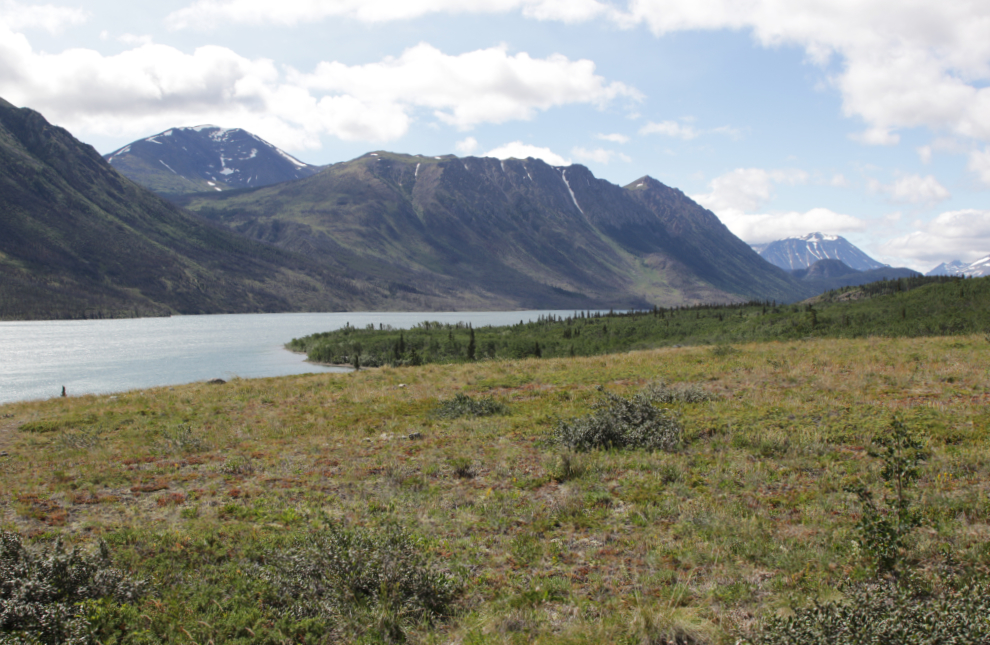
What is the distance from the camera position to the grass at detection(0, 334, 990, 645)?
6.78m

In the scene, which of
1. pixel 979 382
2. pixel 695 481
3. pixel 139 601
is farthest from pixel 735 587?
pixel 979 382

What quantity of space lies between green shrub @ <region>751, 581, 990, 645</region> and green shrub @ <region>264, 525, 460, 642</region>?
4.00 meters

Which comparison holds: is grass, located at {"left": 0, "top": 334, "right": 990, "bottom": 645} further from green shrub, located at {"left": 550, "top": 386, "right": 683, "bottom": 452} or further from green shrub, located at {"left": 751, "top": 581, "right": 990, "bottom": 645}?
green shrub, located at {"left": 751, "top": 581, "right": 990, "bottom": 645}

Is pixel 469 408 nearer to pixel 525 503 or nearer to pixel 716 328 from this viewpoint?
pixel 525 503

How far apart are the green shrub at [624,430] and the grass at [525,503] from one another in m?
0.49

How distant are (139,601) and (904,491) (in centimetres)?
1206

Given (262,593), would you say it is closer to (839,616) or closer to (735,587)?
(735,587)

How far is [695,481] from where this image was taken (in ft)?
35.3

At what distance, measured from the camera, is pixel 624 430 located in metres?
14.4

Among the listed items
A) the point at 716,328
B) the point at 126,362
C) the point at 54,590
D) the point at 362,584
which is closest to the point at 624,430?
the point at 362,584

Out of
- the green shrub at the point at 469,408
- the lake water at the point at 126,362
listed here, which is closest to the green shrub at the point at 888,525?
the green shrub at the point at 469,408

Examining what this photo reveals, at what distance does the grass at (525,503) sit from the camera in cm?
678

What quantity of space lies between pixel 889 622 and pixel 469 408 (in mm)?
14631

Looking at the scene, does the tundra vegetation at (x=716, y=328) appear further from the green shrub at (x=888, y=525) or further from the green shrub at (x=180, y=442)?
the green shrub at (x=180, y=442)
